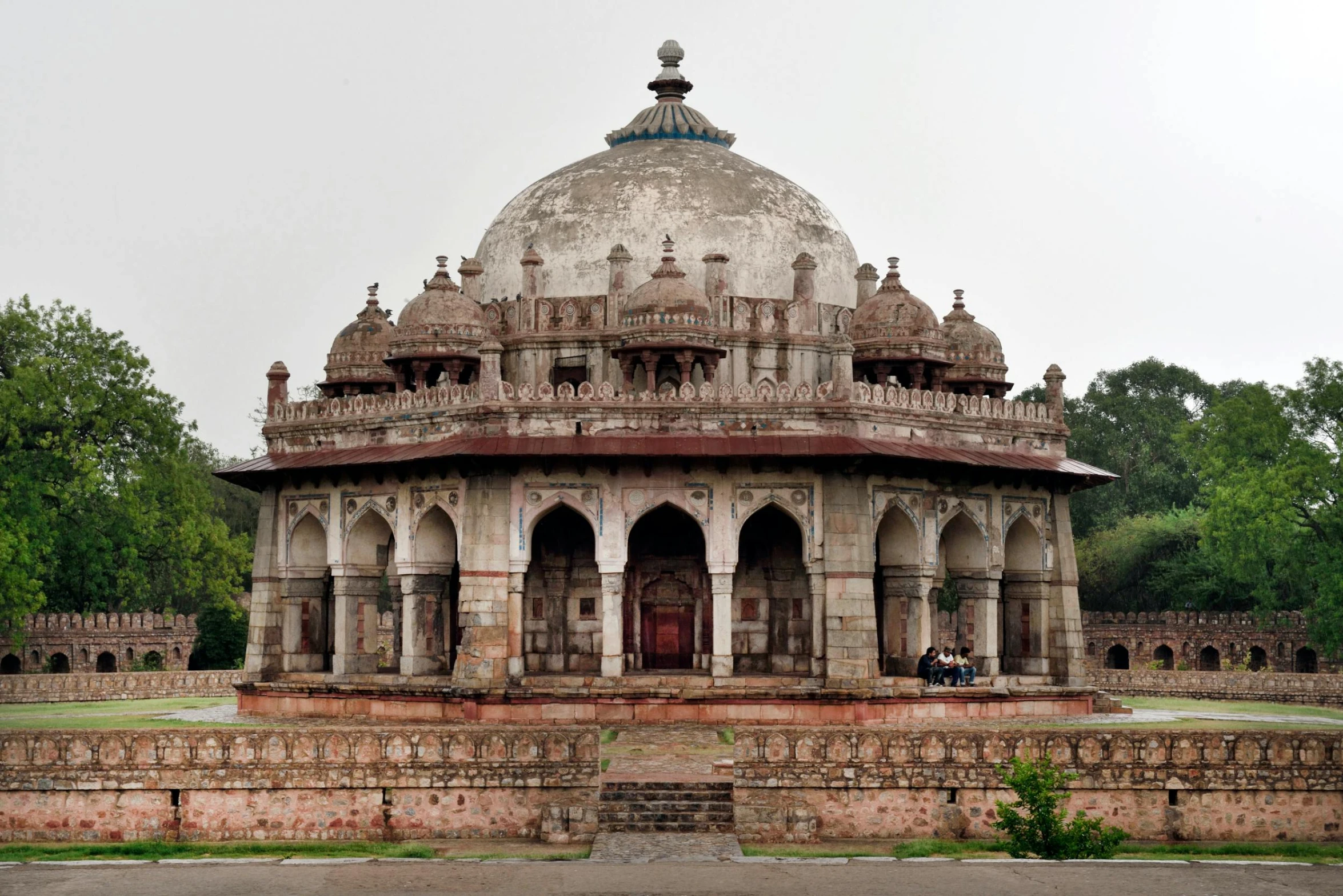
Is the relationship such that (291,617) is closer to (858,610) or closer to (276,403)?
(276,403)

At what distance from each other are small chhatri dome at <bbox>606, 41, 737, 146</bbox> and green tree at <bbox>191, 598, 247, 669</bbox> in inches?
811

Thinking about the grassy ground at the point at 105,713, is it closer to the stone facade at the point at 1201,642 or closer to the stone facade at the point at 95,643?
the stone facade at the point at 95,643

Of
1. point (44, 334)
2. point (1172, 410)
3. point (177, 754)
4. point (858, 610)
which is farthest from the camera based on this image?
point (1172, 410)

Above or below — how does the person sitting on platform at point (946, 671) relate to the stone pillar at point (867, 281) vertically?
below

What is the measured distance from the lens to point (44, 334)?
50.0m

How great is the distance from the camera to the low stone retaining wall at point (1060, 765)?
2048 cm

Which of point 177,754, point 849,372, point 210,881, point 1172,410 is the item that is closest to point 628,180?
point 849,372

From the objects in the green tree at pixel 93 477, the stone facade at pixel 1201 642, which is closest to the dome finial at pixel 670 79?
the green tree at pixel 93 477

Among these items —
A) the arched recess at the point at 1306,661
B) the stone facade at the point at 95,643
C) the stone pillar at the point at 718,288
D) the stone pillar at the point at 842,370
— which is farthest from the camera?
the arched recess at the point at 1306,661

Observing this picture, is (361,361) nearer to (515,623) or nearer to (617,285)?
(617,285)

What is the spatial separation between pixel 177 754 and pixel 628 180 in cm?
1814

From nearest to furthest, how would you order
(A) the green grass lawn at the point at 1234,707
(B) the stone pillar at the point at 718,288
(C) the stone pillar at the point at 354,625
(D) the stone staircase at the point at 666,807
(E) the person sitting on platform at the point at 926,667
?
1. (D) the stone staircase at the point at 666,807
2. (E) the person sitting on platform at the point at 926,667
3. (C) the stone pillar at the point at 354,625
4. (B) the stone pillar at the point at 718,288
5. (A) the green grass lawn at the point at 1234,707

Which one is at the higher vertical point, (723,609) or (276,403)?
(276,403)

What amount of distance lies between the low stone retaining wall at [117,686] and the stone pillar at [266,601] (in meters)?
5.69
